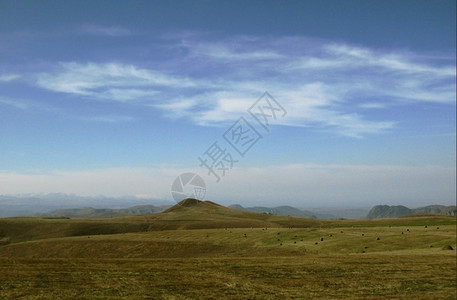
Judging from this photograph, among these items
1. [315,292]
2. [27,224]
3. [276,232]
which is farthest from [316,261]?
[27,224]

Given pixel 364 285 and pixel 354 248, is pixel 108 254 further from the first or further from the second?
pixel 364 285

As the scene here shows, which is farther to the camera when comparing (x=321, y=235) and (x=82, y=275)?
(x=321, y=235)

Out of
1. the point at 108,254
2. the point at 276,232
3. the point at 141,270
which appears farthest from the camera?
the point at 276,232

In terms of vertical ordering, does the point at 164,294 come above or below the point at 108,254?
above

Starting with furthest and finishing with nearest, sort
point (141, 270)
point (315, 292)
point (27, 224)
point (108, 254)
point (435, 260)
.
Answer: point (27, 224)
point (108, 254)
point (435, 260)
point (141, 270)
point (315, 292)

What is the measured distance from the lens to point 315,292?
26781 mm

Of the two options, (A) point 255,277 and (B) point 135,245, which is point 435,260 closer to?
(A) point 255,277

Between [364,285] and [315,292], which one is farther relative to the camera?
[364,285]

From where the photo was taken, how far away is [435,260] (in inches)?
1527

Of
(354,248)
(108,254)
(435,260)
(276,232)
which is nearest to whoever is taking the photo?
(435,260)

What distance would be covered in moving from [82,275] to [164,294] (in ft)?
32.7

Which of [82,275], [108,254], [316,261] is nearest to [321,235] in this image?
[316,261]

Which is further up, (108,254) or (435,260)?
(435,260)

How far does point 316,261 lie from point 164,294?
21003mm
